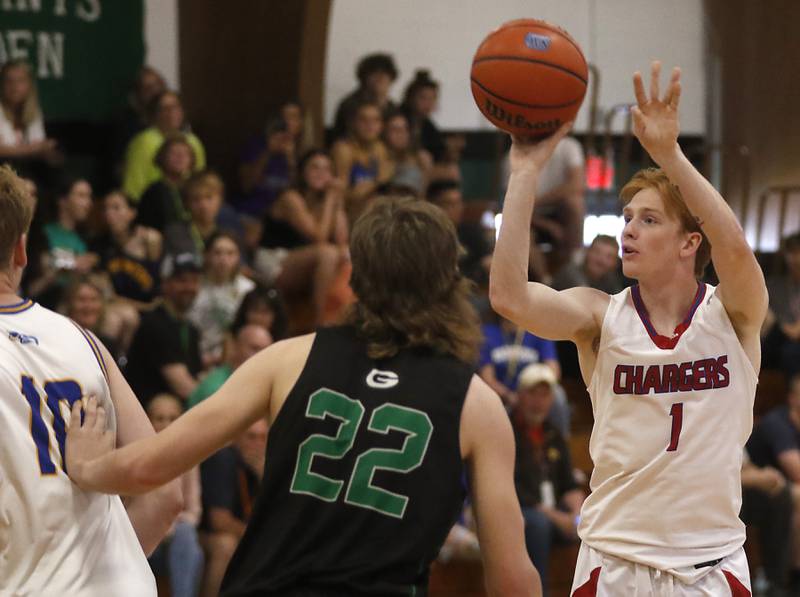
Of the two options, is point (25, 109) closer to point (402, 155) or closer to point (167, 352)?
point (167, 352)

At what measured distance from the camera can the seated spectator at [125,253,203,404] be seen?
7.29m

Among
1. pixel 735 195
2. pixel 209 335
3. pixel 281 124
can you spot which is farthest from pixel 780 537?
pixel 735 195

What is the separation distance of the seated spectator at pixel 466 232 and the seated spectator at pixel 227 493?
112 inches

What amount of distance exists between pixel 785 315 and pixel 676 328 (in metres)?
6.57

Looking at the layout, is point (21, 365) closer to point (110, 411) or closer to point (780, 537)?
point (110, 411)

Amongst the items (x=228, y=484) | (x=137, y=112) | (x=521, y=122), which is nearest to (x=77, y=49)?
(x=137, y=112)

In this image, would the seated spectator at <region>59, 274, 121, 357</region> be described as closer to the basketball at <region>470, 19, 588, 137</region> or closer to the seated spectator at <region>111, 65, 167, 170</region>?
the seated spectator at <region>111, 65, 167, 170</region>

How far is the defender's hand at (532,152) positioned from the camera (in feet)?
10.7

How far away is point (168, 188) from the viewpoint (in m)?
8.55

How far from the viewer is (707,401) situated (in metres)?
3.38

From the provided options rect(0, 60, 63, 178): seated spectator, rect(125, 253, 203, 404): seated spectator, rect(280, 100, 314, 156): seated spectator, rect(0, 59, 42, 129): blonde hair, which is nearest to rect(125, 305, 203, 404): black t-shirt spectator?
rect(125, 253, 203, 404): seated spectator

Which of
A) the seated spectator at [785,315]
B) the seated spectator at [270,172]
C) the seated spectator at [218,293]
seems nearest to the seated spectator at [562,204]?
the seated spectator at [785,315]

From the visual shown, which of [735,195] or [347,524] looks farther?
[735,195]

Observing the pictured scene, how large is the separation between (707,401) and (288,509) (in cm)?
125
